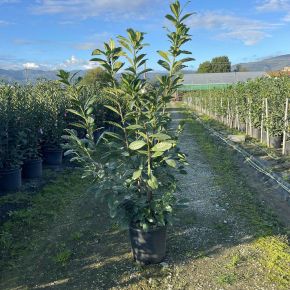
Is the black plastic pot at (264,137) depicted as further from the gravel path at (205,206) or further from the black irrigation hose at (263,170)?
the gravel path at (205,206)

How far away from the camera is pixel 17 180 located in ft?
21.2

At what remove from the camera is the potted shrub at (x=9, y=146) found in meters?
6.26

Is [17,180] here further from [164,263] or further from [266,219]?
[266,219]

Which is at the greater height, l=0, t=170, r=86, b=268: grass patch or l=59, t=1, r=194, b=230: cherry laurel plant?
l=59, t=1, r=194, b=230: cherry laurel plant

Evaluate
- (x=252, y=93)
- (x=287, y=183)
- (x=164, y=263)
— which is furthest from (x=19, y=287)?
(x=252, y=93)

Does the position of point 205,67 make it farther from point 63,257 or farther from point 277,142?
point 63,257

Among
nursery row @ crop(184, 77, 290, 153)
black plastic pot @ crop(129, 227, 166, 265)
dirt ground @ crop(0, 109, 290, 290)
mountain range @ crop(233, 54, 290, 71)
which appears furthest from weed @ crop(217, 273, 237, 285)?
mountain range @ crop(233, 54, 290, 71)

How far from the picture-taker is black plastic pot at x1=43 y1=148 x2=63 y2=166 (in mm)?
8438

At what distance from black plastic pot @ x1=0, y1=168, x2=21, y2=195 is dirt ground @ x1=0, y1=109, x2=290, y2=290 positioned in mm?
1345

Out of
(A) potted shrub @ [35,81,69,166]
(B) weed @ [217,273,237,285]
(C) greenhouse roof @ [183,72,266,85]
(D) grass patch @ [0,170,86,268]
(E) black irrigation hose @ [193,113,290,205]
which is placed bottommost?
(E) black irrigation hose @ [193,113,290,205]

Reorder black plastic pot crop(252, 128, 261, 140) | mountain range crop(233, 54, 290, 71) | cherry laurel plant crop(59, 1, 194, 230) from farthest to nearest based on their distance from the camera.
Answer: mountain range crop(233, 54, 290, 71) < black plastic pot crop(252, 128, 261, 140) < cherry laurel plant crop(59, 1, 194, 230)

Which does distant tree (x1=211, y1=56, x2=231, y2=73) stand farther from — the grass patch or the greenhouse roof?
the grass patch

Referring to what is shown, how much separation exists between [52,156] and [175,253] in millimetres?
5346

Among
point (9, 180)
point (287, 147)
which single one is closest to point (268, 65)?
point (287, 147)
